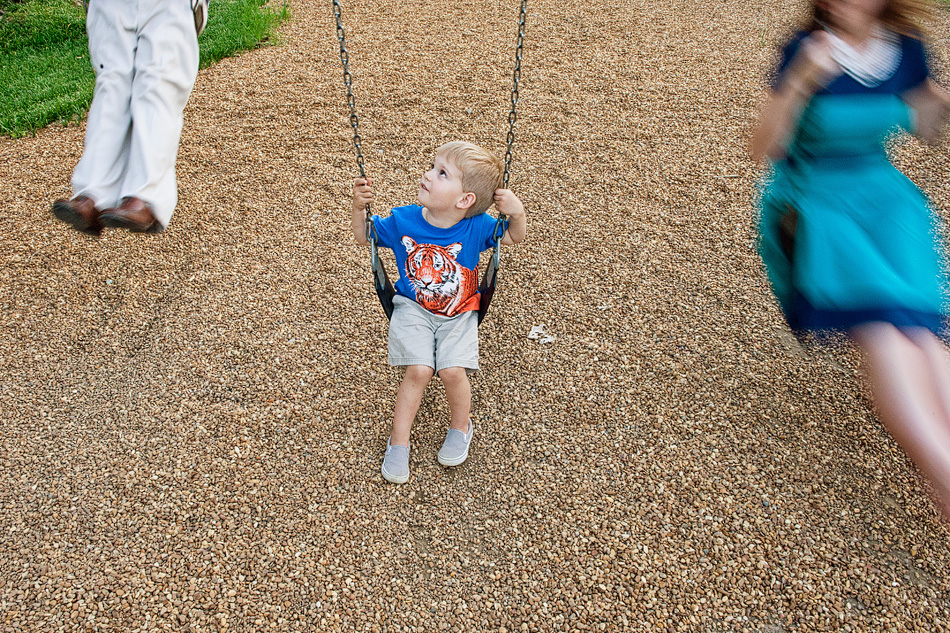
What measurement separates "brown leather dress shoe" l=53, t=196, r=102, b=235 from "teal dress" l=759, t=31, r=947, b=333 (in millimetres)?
2132

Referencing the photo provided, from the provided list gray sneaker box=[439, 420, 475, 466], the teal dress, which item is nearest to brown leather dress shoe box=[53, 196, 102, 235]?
gray sneaker box=[439, 420, 475, 466]

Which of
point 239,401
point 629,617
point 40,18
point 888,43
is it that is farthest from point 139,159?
point 40,18

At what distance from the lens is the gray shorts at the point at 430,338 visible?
2225mm

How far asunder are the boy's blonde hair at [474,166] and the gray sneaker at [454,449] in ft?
2.73

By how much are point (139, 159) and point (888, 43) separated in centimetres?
229

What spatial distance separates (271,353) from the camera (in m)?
2.90

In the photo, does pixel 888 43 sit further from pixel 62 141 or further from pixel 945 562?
pixel 62 141

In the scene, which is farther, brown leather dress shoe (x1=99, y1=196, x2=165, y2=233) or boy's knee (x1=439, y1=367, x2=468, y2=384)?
boy's knee (x1=439, y1=367, x2=468, y2=384)

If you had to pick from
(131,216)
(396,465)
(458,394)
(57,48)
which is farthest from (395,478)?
(57,48)

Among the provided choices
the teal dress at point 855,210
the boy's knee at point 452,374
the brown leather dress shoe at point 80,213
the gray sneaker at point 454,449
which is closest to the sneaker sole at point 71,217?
the brown leather dress shoe at point 80,213

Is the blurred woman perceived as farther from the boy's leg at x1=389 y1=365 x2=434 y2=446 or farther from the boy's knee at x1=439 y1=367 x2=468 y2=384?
the boy's leg at x1=389 y1=365 x2=434 y2=446

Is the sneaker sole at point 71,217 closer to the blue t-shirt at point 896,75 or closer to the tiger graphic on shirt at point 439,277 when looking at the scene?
the tiger graphic on shirt at point 439,277

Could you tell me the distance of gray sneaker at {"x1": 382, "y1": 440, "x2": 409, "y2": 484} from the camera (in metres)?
2.35

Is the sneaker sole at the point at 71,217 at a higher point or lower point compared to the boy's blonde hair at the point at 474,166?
lower
